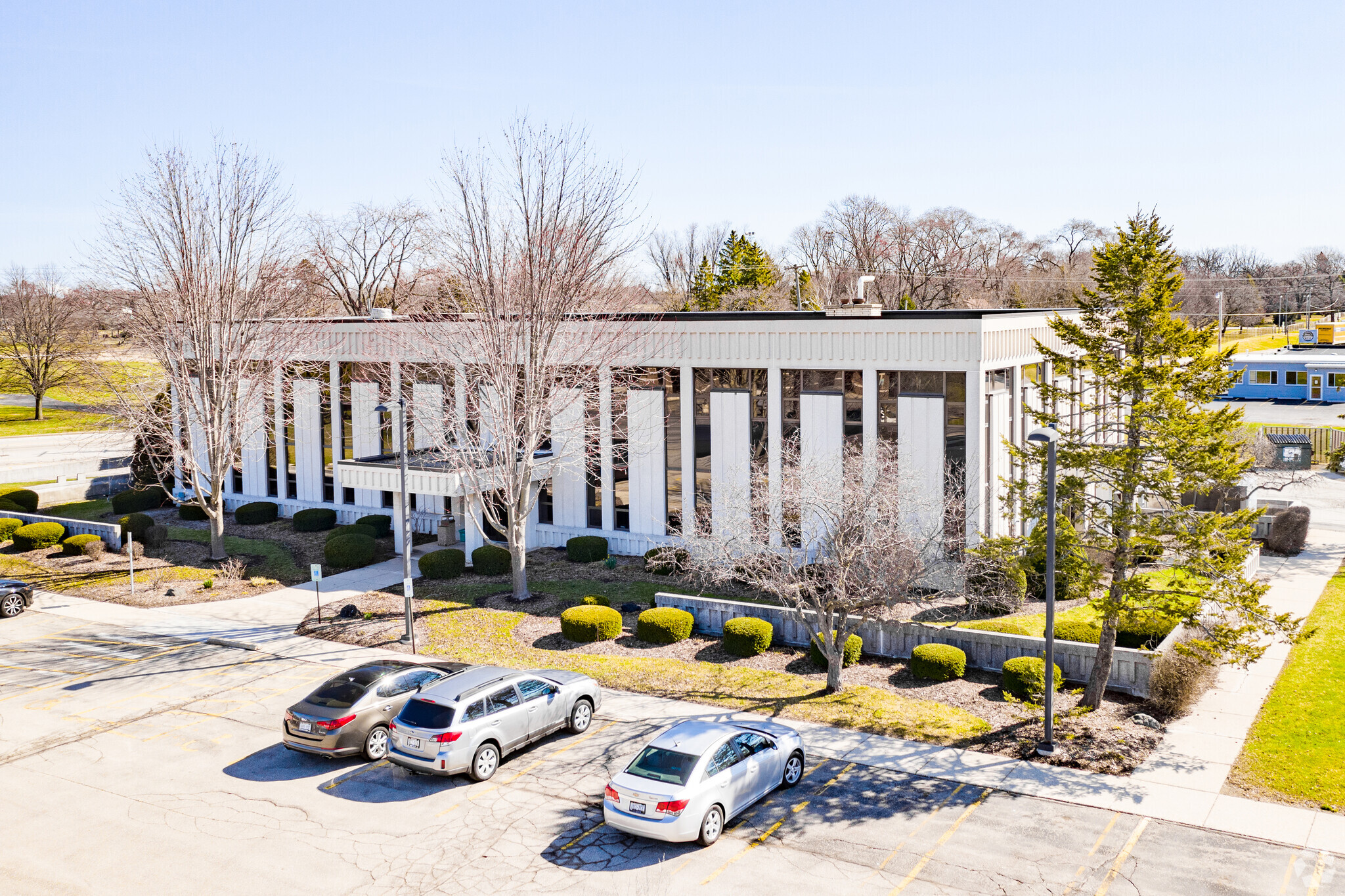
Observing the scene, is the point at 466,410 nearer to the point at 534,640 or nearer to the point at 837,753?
the point at 534,640

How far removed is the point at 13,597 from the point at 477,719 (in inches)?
778

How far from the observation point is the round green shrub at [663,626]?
2494cm

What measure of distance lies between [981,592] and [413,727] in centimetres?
1469

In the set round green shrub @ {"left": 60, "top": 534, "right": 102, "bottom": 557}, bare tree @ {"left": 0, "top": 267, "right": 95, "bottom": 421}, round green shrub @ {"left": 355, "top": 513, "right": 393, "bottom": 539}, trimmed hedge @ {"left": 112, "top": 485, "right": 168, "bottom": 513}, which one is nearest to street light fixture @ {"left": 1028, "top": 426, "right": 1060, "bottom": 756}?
round green shrub @ {"left": 355, "top": 513, "right": 393, "bottom": 539}

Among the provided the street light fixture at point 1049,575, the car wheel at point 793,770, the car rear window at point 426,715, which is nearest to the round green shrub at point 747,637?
the car wheel at point 793,770

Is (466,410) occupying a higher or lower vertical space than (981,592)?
higher

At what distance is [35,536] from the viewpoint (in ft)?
122

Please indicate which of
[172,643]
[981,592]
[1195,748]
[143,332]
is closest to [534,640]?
[172,643]

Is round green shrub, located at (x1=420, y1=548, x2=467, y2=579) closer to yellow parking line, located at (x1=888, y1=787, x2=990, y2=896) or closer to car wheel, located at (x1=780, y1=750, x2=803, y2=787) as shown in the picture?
car wheel, located at (x1=780, y1=750, x2=803, y2=787)

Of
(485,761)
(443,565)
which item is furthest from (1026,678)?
(443,565)

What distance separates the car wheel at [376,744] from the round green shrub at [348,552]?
1562cm

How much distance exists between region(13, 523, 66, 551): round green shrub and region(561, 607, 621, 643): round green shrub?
2352 cm

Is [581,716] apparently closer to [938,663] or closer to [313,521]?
[938,663]

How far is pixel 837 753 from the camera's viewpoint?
18.1 meters
